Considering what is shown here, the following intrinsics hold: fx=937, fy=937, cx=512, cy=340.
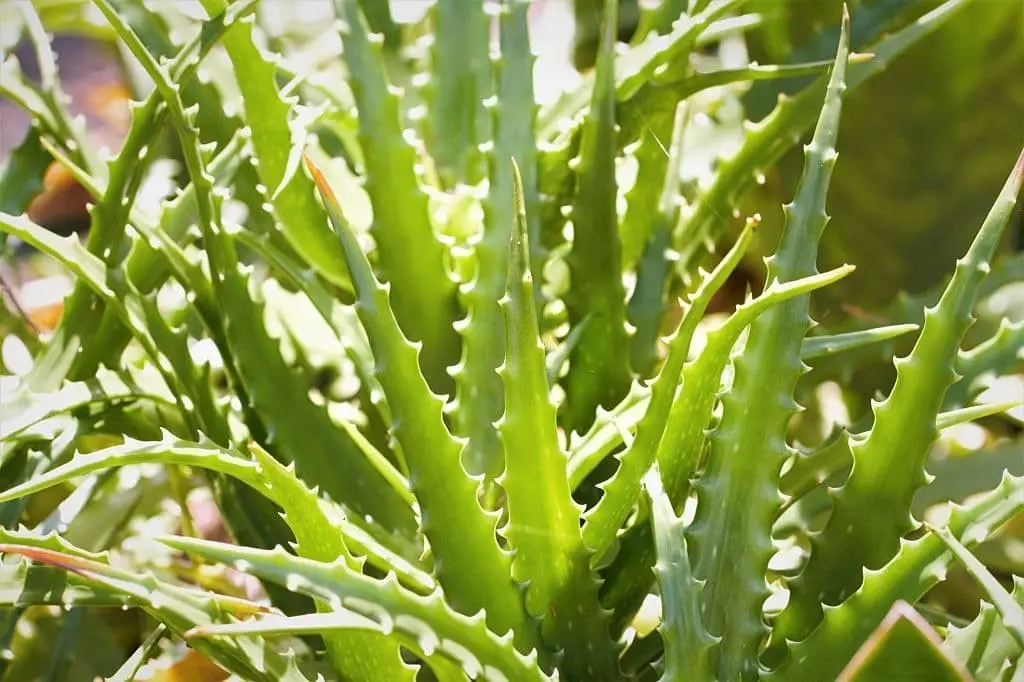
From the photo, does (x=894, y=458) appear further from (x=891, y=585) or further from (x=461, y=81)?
(x=461, y=81)

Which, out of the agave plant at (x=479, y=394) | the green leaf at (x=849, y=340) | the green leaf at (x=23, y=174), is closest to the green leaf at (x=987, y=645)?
the agave plant at (x=479, y=394)

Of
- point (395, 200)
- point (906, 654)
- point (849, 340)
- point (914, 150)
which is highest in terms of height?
point (914, 150)

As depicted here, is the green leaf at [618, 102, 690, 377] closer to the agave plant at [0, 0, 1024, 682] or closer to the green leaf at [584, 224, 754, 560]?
the agave plant at [0, 0, 1024, 682]

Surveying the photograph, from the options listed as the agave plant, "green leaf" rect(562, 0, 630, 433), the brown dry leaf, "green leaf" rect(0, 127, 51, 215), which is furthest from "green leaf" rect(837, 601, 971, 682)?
"green leaf" rect(0, 127, 51, 215)

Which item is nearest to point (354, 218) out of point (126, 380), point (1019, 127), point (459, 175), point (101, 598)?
point (459, 175)

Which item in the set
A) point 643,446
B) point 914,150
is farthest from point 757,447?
point 914,150

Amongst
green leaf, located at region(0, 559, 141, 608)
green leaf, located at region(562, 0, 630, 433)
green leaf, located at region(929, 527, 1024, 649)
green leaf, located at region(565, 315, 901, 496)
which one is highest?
green leaf, located at region(562, 0, 630, 433)

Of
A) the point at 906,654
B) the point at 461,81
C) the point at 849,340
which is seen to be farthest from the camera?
the point at 461,81
